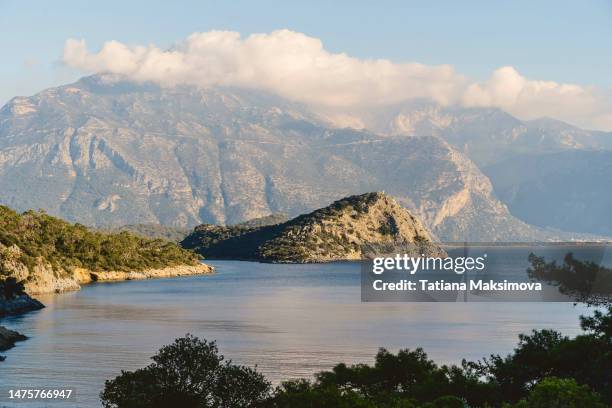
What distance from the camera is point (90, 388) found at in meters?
58.8

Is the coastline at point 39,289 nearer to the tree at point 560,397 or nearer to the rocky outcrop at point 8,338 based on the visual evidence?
the rocky outcrop at point 8,338

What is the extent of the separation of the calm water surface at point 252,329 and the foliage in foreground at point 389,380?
14.2 meters

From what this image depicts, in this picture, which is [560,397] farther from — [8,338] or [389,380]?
[8,338]

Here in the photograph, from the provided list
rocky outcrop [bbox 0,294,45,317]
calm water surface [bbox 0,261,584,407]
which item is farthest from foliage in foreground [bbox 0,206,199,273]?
rocky outcrop [bbox 0,294,45,317]

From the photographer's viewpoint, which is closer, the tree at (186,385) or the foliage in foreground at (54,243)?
the tree at (186,385)

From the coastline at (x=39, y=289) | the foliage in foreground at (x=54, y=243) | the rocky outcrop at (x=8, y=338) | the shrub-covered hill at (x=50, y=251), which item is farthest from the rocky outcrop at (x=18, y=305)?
the rocky outcrop at (x=8, y=338)

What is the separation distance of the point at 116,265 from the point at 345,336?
4504 inches

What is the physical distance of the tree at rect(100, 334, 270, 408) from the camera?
40719 mm

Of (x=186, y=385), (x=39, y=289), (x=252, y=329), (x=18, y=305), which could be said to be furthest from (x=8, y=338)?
(x=39, y=289)

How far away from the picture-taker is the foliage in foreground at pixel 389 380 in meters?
40.7

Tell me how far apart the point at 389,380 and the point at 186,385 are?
32.4 feet

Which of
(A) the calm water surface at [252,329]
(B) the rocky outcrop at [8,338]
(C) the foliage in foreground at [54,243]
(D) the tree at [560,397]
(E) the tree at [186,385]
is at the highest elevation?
(C) the foliage in foreground at [54,243]

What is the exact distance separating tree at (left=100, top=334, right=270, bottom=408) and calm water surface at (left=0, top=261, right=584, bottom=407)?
45.4 ft

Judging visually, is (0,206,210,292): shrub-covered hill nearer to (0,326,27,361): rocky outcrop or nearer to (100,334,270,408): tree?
(0,326,27,361): rocky outcrop
